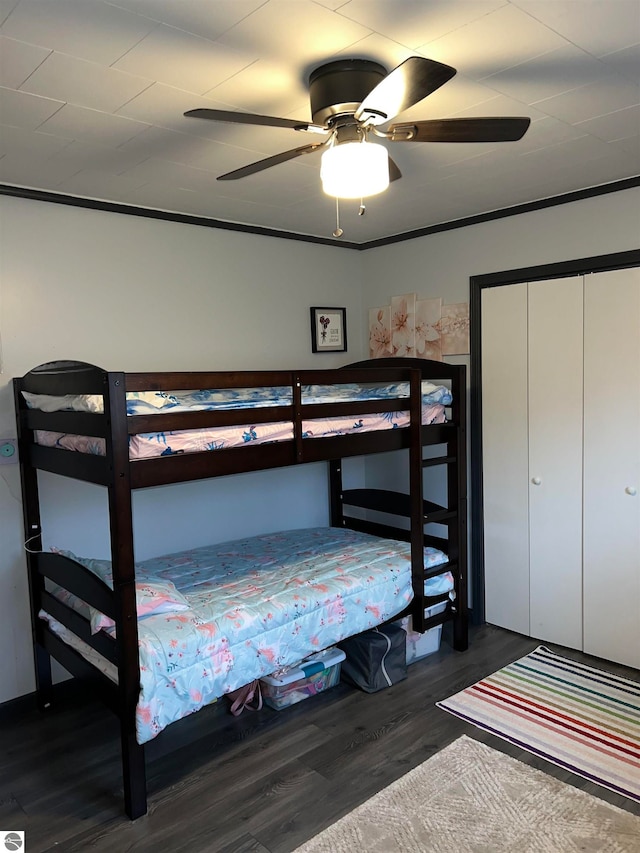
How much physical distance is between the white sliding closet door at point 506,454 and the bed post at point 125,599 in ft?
7.47

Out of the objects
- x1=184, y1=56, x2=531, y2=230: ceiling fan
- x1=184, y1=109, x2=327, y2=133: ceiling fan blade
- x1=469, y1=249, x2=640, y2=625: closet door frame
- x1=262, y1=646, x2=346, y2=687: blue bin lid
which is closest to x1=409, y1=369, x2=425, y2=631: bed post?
x1=262, y1=646, x2=346, y2=687: blue bin lid

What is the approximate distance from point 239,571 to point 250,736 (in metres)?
0.71

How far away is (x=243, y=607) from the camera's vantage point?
2490 millimetres

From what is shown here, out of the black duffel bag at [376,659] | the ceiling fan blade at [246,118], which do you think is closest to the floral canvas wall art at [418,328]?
the black duffel bag at [376,659]

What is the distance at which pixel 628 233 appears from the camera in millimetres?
3035

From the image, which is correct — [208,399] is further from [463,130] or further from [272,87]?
[463,130]

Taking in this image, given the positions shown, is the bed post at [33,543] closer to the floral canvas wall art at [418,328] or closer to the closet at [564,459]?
the floral canvas wall art at [418,328]

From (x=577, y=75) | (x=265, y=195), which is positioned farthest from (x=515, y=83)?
(x=265, y=195)

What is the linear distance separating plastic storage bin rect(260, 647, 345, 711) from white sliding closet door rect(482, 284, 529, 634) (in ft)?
3.90

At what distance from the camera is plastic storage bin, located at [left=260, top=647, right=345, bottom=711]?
2824 mm

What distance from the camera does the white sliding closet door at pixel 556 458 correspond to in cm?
329

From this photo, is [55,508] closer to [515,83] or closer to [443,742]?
[443,742]

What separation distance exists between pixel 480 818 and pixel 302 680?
1052mm

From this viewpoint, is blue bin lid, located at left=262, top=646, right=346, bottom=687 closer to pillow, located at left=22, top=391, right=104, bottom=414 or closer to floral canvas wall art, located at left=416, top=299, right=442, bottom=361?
pillow, located at left=22, top=391, right=104, bottom=414
